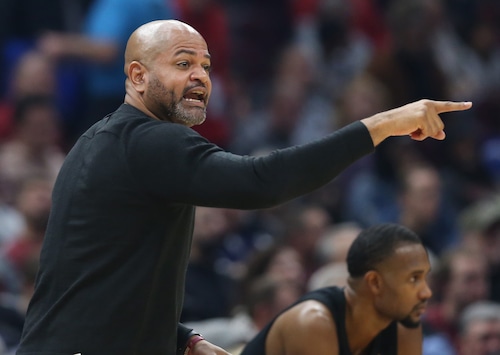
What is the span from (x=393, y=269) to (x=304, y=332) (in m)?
0.43

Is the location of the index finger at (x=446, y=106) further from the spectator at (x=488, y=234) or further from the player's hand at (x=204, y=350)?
the spectator at (x=488, y=234)

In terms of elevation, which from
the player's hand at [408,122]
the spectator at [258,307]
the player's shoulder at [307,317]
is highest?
the player's hand at [408,122]

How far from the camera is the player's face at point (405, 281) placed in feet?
14.4

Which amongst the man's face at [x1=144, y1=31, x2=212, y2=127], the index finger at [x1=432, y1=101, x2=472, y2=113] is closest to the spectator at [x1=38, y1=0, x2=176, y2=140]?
the man's face at [x1=144, y1=31, x2=212, y2=127]

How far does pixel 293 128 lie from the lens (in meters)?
9.57

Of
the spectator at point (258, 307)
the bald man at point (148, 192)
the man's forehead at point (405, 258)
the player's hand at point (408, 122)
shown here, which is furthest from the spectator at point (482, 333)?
the player's hand at point (408, 122)

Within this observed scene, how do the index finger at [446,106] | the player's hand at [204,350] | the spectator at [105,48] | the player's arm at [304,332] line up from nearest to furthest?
the index finger at [446,106] < the player's hand at [204,350] < the player's arm at [304,332] < the spectator at [105,48]

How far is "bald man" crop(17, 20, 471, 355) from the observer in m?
3.23

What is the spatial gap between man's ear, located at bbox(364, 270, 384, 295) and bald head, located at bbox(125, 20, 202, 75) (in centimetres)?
135

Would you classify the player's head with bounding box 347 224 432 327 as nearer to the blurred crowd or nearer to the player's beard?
the player's beard

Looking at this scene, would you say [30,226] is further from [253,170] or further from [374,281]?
[253,170]

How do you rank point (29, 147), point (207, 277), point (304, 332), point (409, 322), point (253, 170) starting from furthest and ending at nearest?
point (29, 147), point (207, 277), point (409, 322), point (304, 332), point (253, 170)

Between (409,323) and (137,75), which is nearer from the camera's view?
(137,75)

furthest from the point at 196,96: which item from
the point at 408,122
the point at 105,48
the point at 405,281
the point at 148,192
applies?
the point at 105,48
